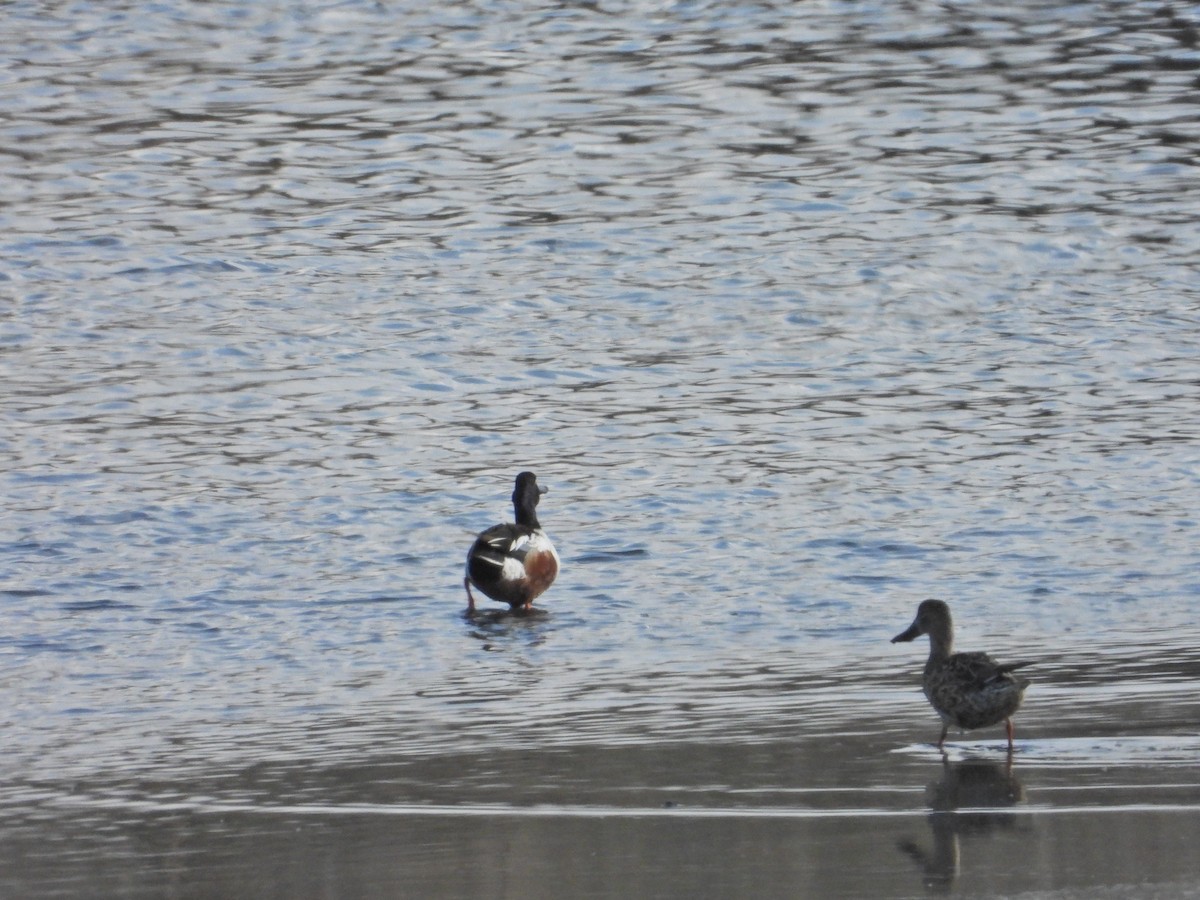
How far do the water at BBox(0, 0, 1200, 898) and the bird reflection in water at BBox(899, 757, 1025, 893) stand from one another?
31mm

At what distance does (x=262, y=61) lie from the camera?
1117 inches

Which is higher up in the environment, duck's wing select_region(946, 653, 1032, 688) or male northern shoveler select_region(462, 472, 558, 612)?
duck's wing select_region(946, 653, 1032, 688)

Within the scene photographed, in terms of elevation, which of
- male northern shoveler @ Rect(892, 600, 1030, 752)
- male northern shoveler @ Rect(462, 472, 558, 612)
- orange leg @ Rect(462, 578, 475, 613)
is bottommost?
orange leg @ Rect(462, 578, 475, 613)

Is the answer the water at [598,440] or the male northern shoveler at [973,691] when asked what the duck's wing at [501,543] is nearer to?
the water at [598,440]

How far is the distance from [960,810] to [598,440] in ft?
29.6

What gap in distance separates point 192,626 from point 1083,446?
6.68 meters

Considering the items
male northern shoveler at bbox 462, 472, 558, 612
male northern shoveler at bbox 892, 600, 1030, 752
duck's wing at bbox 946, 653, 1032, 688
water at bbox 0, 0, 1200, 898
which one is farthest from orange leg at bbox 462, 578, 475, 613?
duck's wing at bbox 946, 653, 1032, 688

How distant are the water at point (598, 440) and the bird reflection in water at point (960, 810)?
3 cm

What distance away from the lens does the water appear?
720 cm

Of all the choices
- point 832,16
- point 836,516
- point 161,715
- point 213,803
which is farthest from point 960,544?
point 832,16

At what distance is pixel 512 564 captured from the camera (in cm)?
1218

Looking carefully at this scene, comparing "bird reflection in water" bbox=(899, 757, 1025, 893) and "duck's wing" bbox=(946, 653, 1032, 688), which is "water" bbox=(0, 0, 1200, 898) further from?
"duck's wing" bbox=(946, 653, 1032, 688)

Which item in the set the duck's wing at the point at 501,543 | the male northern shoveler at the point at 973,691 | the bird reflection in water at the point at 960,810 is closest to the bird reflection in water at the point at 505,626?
the duck's wing at the point at 501,543

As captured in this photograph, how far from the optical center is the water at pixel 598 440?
7199 millimetres
